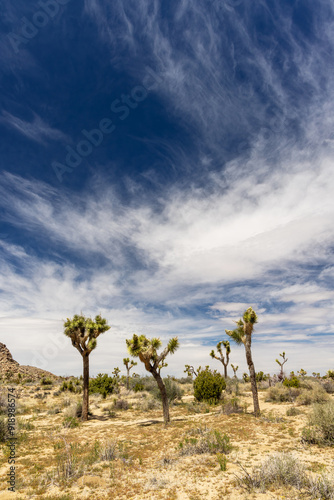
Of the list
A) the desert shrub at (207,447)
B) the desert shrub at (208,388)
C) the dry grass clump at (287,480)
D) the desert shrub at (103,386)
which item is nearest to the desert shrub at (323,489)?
the dry grass clump at (287,480)

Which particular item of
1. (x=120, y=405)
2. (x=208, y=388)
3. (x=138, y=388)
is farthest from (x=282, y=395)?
(x=138, y=388)

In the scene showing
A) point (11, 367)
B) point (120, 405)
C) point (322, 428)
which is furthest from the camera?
point (11, 367)

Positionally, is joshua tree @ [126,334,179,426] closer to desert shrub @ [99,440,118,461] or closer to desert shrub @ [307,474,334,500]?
desert shrub @ [99,440,118,461]

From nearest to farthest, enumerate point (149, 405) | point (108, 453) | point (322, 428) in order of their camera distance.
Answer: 1. point (108, 453)
2. point (322, 428)
3. point (149, 405)

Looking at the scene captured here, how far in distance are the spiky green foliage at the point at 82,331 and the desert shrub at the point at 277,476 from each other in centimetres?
1468

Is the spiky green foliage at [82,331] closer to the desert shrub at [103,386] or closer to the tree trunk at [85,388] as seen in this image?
the tree trunk at [85,388]

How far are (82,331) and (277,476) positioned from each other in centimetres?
1617

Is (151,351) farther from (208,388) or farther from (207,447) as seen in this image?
(208,388)

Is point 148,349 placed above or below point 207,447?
above

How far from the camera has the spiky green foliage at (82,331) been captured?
64.9 ft

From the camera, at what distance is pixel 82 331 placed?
20.1m

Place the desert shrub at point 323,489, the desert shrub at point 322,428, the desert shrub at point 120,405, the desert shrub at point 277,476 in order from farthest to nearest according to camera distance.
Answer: the desert shrub at point 120,405 → the desert shrub at point 322,428 → the desert shrub at point 277,476 → the desert shrub at point 323,489

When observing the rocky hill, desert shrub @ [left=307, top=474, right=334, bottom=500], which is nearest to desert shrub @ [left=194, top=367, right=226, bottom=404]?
desert shrub @ [left=307, top=474, right=334, bottom=500]

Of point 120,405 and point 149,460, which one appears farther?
point 120,405
